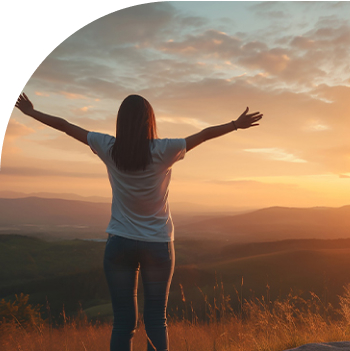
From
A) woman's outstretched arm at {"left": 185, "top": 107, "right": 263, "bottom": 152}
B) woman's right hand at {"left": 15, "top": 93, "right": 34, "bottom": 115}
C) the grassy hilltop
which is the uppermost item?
woman's right hand at {"left": 15, "top": 93, "right": 34, "bottom": 115}

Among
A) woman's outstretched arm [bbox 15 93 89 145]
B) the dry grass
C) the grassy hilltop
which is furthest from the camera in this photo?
the grassy hilltop

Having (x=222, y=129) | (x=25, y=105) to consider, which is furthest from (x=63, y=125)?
(x=222, y=129)

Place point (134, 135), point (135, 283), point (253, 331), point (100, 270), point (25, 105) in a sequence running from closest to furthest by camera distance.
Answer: point (134, 135) < point (135, 283) < point (25, 105) < point (253, 331) < point (100, 270)

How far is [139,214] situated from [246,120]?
101 cm

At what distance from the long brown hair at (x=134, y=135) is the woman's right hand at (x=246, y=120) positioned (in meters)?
0.61

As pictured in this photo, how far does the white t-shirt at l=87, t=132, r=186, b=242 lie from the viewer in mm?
2375

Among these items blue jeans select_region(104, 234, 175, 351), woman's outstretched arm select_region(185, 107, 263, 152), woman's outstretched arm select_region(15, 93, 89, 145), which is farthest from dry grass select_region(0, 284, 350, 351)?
woman's outstretched arm select_region(15, 93, 89, 145)

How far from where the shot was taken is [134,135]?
2.38 m

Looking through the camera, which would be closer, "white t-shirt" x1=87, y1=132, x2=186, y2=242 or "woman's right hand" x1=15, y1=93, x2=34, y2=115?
"white t-shirt" x1=87, y1=132, x2=186, y2=242

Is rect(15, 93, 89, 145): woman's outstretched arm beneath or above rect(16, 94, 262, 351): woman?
above

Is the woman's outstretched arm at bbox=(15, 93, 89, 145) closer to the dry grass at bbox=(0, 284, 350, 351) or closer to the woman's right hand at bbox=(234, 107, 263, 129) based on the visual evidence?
the woman's right hand at bbox=(234, 107, 263, 129)

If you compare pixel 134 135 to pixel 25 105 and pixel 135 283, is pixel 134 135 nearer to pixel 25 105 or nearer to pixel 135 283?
pixel 135 283

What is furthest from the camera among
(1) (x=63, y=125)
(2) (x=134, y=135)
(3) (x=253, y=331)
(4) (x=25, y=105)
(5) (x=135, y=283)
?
(3) (x=253, y=331)

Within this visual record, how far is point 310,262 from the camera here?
12156 mm
